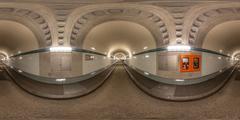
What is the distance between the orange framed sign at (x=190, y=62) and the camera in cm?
1255

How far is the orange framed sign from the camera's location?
1255 cm

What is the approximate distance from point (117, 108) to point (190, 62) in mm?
6481

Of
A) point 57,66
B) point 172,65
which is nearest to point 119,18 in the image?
point 172,65

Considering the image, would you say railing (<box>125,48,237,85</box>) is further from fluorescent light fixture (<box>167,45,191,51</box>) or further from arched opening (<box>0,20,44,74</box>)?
arched opening (<box>0,20,44,74</box>)

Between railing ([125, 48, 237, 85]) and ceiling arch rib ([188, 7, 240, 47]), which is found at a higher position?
ceiling arch rib ([188, 7, 240, 47])

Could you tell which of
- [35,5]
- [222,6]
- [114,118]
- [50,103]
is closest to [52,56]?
[35,5]

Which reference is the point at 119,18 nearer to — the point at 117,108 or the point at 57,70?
the point at 57,70

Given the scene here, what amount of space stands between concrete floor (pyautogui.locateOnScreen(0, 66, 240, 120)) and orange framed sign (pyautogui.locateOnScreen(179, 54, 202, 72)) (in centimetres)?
326

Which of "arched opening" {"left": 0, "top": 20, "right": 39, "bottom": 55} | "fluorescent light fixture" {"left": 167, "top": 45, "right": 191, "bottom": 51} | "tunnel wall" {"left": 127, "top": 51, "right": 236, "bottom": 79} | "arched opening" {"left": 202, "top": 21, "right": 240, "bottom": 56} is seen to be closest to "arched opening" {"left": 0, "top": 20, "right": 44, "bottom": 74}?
"arched opening" {"left": 0, "top": 20, "right": 39, "bottom": 55}

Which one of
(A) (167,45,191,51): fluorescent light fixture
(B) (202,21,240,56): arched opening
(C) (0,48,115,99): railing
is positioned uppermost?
(B) (202,21,240,56): arched opening

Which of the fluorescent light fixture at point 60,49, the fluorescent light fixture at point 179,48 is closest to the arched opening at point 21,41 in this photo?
the fluorescent light fixture at point 60,49

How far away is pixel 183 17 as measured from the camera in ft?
38.5

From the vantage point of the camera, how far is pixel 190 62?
12.7 meters

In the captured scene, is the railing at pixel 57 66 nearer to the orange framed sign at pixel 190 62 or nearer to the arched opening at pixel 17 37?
the arched opening at pixel 17 37
